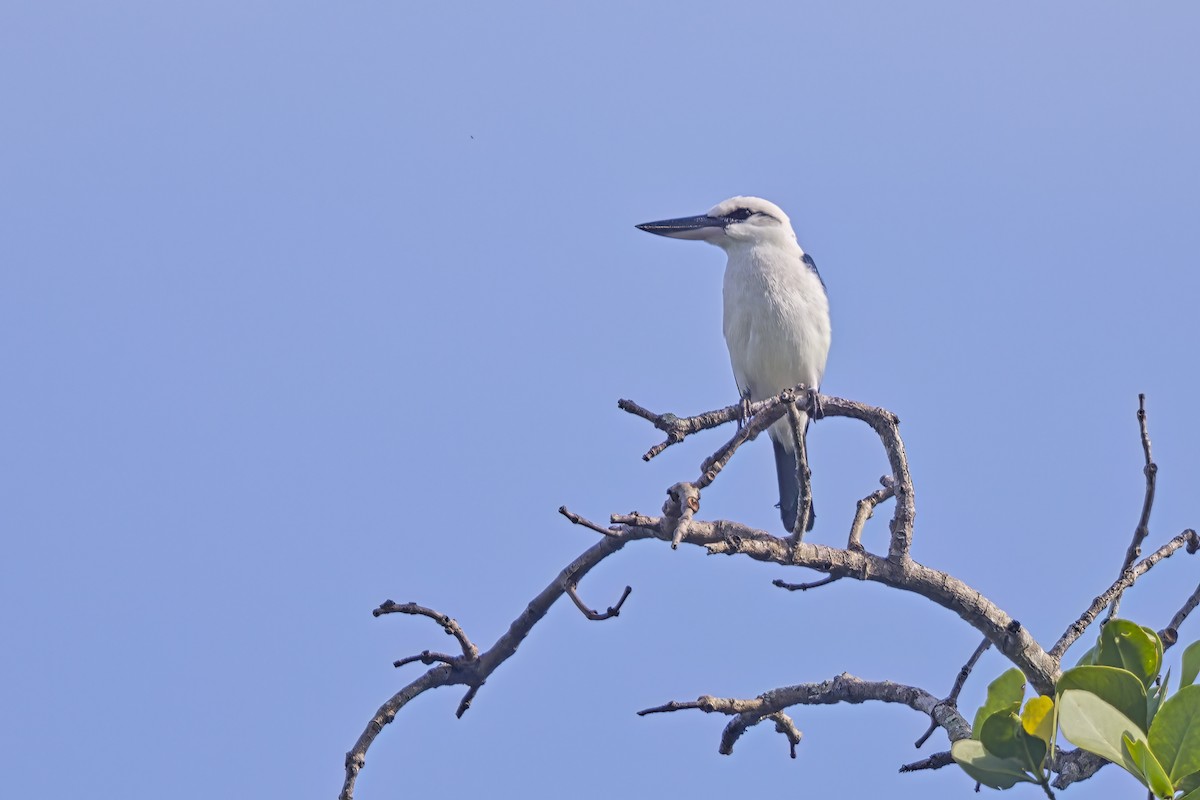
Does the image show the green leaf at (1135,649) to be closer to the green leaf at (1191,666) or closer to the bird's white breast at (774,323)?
the green leaf at (1191,666)

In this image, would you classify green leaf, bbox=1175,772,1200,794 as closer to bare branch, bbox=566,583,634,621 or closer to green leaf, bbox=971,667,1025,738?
green leaf, bbox=971,667,1025,738

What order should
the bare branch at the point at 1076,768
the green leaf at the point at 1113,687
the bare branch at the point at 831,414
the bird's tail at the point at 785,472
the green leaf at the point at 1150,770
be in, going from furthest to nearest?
the bird's tail at the point at 785,472, the bare branch at the point at 831,414, the bare branch at the point at 1076,768, the green leaf at the point at 1113,687, the green leaf at the point at 1150,770

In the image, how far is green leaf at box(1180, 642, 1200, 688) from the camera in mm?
2514

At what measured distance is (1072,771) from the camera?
3.18m

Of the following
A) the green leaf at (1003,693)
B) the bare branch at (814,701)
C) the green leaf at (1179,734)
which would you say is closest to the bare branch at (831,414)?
the bare branch at (814,701)

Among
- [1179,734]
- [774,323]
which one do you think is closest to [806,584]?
[1179,734]

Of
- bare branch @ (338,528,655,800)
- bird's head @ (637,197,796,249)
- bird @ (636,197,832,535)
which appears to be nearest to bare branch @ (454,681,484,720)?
bare branch @ (338,528,655,800)

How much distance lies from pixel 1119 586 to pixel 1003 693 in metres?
1.00

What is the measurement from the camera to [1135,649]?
8.10 feet

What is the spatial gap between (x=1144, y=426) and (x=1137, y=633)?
81 centimetres

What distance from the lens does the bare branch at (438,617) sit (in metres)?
3.37

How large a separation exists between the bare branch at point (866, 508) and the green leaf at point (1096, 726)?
49.0 inches

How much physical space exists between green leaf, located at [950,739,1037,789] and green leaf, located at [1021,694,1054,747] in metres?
0.09

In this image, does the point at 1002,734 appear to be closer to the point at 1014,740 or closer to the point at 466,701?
the point at 1014,740
